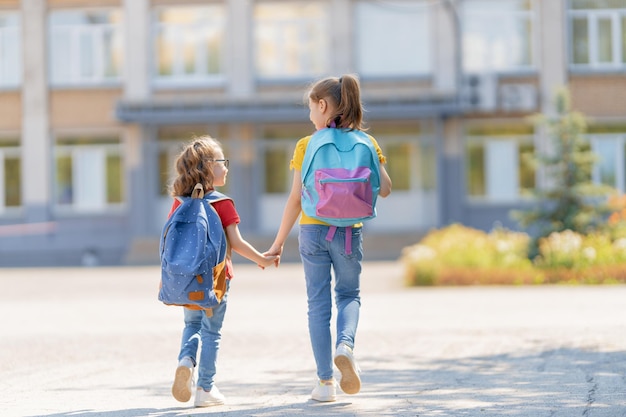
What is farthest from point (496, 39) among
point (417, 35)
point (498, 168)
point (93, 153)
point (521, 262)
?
point (521, 262)

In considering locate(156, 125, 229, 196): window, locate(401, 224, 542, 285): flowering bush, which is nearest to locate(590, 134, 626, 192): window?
locate(156, 125, 229, 196): window

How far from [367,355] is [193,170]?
136 inches

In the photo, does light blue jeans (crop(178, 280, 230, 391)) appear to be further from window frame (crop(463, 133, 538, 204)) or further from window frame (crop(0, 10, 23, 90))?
window frame (crop(0, 10, 23, 90))

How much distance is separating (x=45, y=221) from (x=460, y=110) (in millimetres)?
11575

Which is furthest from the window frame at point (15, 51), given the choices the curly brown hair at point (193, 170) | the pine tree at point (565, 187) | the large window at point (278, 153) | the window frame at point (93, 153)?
the curly brown hair at point (193, 170)

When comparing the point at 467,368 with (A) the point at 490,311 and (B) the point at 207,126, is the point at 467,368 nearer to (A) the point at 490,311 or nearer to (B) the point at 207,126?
(A) the point at 490,311

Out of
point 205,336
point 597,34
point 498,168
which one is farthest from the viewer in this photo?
point 498,168

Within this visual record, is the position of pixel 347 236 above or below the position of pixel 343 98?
below

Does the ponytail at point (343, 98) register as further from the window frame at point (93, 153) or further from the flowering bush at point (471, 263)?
the window frame at point (93, 153)

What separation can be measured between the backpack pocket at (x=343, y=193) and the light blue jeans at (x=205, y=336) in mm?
716

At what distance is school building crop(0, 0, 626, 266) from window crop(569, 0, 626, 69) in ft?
0.12

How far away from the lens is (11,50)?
112 ft

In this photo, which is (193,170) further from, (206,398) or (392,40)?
(392,40)

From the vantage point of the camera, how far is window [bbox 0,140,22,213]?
34.0 metres
